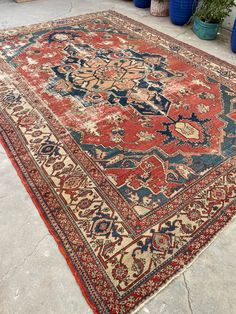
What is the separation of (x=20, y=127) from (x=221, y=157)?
1.79 metres

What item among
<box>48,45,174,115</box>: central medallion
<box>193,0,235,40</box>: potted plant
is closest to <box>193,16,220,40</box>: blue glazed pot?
<box>193,0,235,40</box>: potted plant

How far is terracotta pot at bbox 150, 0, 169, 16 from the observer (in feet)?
15.0

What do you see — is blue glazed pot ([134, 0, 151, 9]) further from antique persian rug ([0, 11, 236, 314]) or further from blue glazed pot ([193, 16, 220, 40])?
antique persian rug ([0, 11, 236, 314])

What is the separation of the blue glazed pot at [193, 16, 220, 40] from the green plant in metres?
0.07

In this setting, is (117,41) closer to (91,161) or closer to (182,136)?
(182,136)

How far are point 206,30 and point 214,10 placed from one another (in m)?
0.29

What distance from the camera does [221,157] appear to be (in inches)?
85.7

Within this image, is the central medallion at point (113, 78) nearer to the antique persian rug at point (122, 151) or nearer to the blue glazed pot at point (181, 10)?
the antique persian rug at point (122, 151)

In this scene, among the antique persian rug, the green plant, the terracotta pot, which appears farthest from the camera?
the terracotta pot

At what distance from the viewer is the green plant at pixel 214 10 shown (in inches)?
142

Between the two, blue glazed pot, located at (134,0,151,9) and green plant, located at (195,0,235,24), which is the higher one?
green plant, located at (195,0,235,24)

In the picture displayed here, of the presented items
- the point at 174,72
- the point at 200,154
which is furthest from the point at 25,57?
the point at 200,154

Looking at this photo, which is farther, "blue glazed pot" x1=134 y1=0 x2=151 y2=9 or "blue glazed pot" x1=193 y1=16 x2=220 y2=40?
"blue glazed pot" x1=134 y1=0 x2=151 y2=9

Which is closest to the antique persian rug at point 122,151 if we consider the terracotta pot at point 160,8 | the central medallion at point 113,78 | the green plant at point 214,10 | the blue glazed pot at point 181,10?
the central medallion at point 113,78
